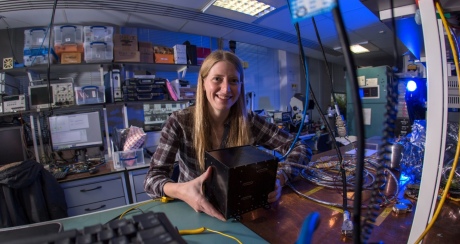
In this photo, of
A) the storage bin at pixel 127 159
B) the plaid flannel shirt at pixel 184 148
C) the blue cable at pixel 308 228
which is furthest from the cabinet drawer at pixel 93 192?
the blue cable at pixel 308 228

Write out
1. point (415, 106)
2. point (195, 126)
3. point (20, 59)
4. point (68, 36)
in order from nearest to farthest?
point (195, 126)
point (415, 106)
point (68, 36)
point (20, 59)

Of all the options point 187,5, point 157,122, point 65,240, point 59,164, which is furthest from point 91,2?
point 65,240

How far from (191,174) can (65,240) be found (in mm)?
771

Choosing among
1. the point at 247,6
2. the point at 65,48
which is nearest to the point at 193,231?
the point at 65,48

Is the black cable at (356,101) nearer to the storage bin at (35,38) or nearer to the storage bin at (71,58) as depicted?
the storage bin at (71,58)

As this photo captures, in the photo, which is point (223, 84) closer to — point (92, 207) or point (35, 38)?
point (92, 207)

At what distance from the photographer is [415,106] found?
1228 millimetres

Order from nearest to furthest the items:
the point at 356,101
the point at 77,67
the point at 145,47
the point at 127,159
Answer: the point at 356,101
the point at 127,159
the point at 77,67
the point at 145,47

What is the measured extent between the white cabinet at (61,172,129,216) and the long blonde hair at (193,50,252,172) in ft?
4.38

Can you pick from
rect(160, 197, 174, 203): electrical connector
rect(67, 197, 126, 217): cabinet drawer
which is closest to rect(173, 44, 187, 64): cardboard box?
rect(67, 197, 126, 217): cabinet drawer

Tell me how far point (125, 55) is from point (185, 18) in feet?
3.34

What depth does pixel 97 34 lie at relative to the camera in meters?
2.52

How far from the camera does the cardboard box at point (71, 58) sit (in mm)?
2363

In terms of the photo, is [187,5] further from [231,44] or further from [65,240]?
[65,240]
